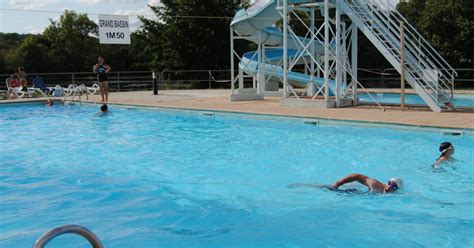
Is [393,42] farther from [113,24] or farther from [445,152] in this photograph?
[113,24]

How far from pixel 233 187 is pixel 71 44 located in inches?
1677

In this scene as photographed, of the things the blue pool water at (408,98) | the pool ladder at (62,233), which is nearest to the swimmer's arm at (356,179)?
the pool ladder at (62,233)

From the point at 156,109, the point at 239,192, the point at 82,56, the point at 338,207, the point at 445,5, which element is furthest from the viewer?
the point at 82,56

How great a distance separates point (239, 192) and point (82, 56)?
4240 cm

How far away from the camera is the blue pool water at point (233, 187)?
5121mm

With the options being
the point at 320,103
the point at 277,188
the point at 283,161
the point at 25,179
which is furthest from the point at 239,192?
the point at 320,103

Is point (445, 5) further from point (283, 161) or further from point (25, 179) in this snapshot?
point (25, 179)

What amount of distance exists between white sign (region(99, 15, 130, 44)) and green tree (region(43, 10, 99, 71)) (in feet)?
56.9

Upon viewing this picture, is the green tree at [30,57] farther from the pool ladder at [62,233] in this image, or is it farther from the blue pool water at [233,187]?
the pool ladder at [62,233]

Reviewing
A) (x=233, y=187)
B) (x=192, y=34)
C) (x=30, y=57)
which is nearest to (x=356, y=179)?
(x=233, y=187)

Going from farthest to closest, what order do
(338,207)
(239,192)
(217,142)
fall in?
(217,142)
(239,192)
(338,207)

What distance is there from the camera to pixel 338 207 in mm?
5934

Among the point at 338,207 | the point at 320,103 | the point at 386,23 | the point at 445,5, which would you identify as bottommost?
the point at 338,207

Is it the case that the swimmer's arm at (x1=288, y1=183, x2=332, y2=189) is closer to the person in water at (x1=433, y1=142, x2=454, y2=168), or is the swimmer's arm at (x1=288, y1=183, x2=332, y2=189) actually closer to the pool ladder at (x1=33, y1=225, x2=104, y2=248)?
the person in water at (x1=433, y1=142, x2=454, y2=168)
